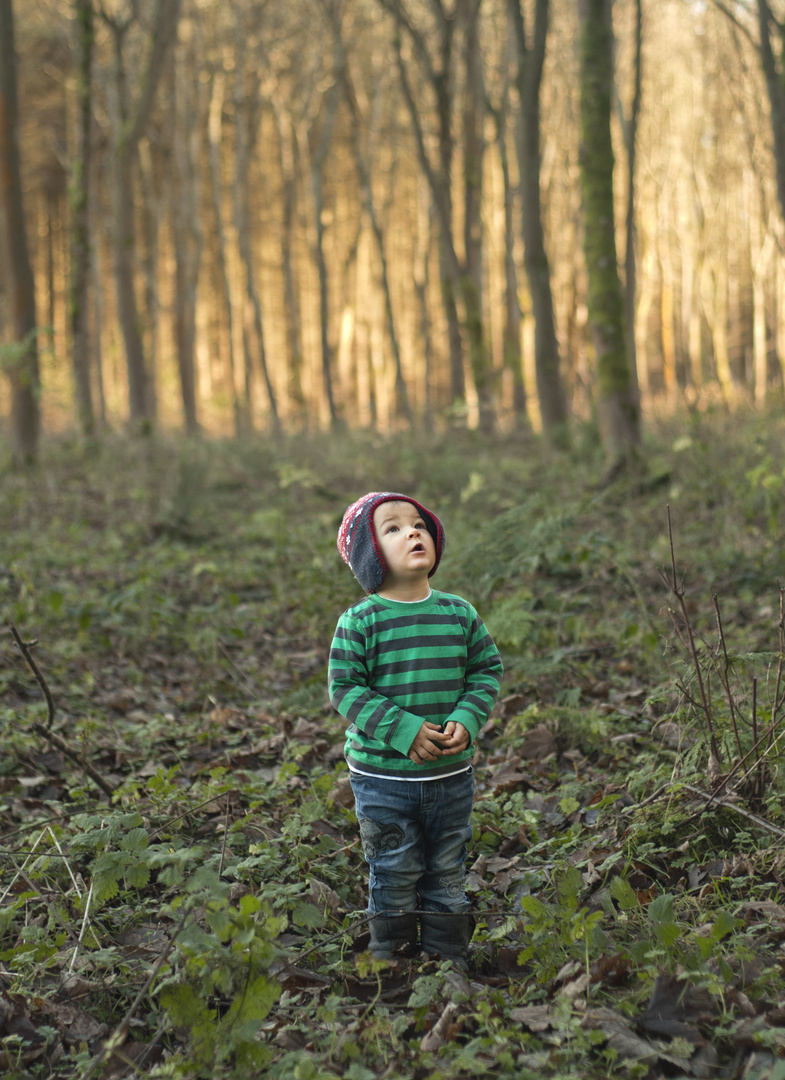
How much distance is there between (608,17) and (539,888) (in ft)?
30.0

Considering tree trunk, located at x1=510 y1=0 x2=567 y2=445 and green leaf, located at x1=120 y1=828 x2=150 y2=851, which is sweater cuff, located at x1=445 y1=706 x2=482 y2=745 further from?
tree trunk, located at x1=510 y1=0 x2=567 y2=445

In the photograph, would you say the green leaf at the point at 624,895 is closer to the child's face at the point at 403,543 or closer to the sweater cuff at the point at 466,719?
the sweater cuff at the point at 466,719

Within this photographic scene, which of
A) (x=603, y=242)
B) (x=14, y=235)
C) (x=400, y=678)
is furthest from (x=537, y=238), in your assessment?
(x=400, y=678)

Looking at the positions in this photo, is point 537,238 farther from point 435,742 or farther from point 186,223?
point 435,742

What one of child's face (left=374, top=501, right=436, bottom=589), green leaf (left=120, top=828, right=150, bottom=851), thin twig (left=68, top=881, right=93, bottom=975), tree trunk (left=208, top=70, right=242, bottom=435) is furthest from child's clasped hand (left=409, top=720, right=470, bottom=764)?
tree trunk (left=208, top=70, right=242, bottom=435)

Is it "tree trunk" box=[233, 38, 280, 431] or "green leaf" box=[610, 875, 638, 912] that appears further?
"tree trunk" box=[233, 38, 280, 431]

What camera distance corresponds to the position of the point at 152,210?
1941 cm

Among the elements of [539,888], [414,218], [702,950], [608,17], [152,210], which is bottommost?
[539,888]

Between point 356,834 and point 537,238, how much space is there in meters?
9.13

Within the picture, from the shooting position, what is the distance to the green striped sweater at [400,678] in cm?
255

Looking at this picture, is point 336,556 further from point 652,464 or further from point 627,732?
point 652,464

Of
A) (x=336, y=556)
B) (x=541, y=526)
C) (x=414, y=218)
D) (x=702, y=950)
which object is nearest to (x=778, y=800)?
(x=702, y=950)

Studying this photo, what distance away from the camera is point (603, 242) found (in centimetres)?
862

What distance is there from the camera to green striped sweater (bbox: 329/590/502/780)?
2555 mm
